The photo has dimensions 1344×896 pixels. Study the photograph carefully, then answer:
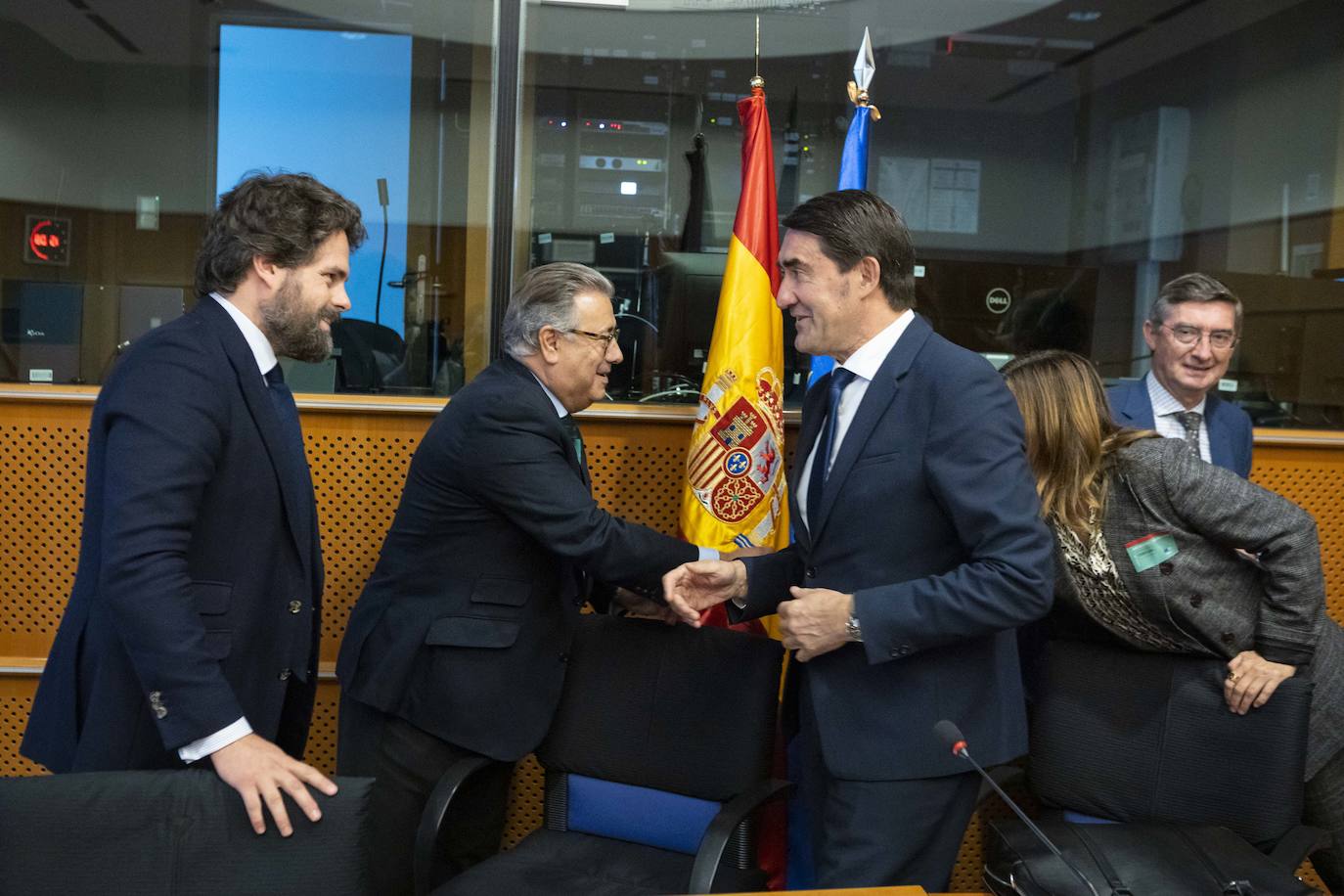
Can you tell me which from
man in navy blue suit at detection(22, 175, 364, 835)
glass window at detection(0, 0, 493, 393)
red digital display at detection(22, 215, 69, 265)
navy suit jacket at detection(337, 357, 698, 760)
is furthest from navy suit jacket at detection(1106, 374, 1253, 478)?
red digital display at detection(22, 215, 69, 265)

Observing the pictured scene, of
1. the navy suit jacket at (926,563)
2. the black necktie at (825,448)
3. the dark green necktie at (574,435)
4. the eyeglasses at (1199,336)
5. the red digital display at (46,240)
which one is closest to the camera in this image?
the navy suit jacket at (926,563)

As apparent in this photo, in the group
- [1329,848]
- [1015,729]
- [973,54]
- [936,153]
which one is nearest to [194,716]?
[1015,729]

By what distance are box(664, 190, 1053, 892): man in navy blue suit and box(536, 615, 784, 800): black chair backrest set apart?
336 millimetres

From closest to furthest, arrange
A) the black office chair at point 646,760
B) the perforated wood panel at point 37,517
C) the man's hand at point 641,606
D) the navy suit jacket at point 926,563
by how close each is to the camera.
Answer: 1. the navy suit jacket at point 926,563
2. the black office chair at point 646,760
3. the man's hand at point 641,606
4. the perforated wood panel at point 37,517

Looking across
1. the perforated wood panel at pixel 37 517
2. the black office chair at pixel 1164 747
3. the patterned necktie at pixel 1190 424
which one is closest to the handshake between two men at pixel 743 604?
the black office chair at pixel 1164 747

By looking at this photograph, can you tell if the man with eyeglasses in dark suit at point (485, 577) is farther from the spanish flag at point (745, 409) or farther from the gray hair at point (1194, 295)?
the gray hair at point (1194, 295)

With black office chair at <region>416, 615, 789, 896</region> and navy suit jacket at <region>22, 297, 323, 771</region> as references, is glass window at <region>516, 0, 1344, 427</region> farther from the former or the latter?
navy suit jacket at <region>22, 297, 323, 771</region>

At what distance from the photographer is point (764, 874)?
2.41 m

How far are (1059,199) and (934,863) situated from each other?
3952mm

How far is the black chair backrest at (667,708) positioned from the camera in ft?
7.88

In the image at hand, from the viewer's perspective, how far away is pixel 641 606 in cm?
272

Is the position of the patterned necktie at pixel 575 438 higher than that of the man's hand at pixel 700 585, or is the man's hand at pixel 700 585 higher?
the patterned necktie at pixel 575 438

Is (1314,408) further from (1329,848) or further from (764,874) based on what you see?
(764,874)

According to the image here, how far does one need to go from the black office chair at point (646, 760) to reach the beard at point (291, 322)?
2.95 feet
